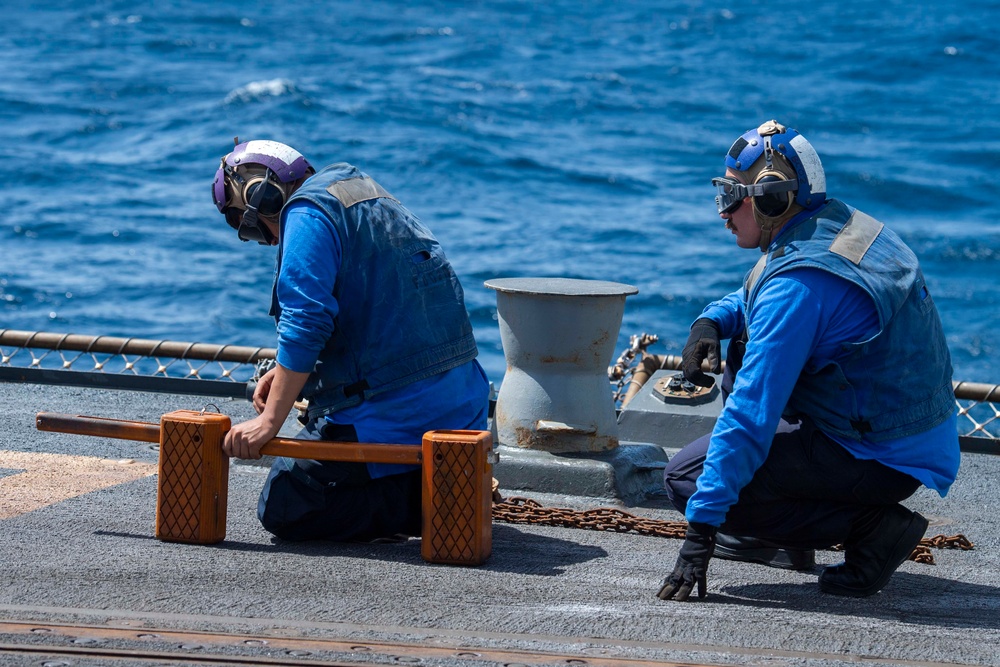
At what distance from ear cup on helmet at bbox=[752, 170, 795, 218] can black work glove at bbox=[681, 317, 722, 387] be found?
A: 0.48m

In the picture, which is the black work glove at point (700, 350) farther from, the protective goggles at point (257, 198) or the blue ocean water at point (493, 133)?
the blue ocean water at point (493, 133)

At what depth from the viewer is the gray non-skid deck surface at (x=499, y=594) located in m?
3.63

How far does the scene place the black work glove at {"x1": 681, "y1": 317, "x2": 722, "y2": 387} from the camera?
14.4ft

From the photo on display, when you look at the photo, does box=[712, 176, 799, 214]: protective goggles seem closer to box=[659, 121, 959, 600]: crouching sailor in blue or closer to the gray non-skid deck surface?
box=[659, 121, 959, 600]: crouching sailor in blue

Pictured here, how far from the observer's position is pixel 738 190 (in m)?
4.23

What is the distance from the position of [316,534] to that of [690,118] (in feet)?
111

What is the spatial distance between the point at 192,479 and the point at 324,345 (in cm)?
67

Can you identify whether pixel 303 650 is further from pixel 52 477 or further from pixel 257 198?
pixel 52 477

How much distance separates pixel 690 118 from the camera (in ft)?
122

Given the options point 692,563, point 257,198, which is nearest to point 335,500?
point 257,198

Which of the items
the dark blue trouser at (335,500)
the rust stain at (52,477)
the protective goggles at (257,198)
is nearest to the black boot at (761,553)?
the dark blue trouser at (335,500)

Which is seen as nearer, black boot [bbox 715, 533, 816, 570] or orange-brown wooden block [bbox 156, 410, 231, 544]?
orange-brown wooden block [bbox 156, 410, 231, 544]

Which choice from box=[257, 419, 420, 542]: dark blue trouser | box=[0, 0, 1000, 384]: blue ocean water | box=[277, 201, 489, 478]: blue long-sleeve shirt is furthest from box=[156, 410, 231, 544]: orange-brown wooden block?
box=[0, 0, 1000, 384]: blue ocean water

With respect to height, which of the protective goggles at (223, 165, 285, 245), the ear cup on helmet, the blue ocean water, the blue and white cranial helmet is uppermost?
the blue and white cranial helmet
